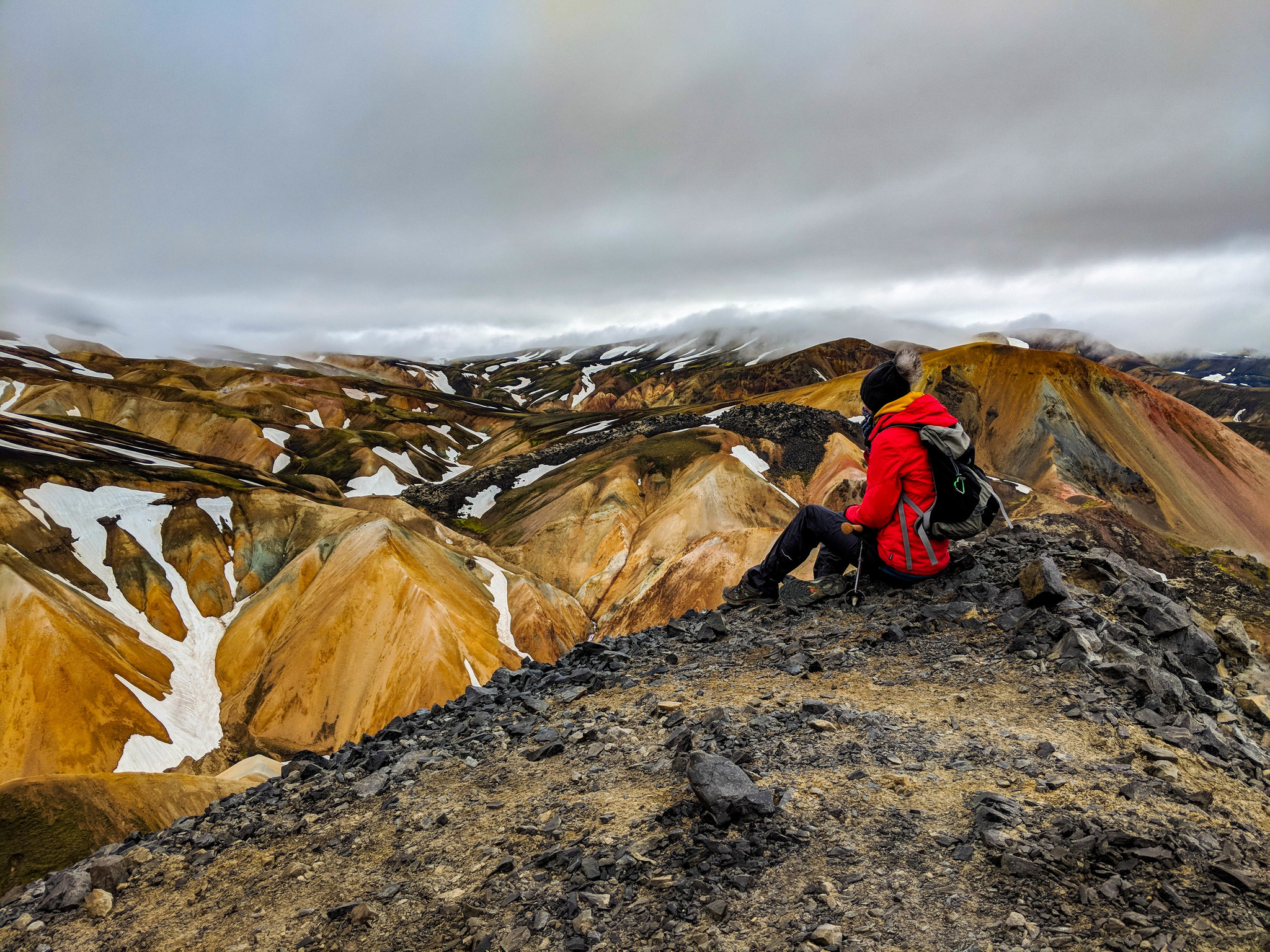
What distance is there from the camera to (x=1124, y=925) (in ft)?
11.6

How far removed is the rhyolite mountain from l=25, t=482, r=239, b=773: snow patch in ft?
0.55

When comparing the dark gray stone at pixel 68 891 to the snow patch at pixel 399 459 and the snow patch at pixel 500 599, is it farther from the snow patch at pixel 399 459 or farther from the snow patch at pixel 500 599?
the snow patch at pixel 399 459

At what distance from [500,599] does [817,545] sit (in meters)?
43.9

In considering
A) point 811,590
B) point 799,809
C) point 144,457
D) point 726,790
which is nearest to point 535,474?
point 144,457

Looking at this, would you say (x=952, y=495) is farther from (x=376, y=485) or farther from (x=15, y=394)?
(x=15, y=394)

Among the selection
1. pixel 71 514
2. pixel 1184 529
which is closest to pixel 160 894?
pixel 71 514

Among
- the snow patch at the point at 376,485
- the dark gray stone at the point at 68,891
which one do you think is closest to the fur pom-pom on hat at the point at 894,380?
the dark gray stone at the point at 68,891

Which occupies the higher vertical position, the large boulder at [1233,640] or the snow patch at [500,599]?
the large boulder at [1233,640]

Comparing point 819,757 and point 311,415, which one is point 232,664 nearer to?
point 819,757

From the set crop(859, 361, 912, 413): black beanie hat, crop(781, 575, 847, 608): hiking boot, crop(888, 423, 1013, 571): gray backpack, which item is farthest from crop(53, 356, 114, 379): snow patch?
crop(888, 423, 1013, 571): gray backpack

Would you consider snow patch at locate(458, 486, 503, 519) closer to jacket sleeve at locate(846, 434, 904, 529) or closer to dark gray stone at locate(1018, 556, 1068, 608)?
jacket sleeve at locate(846, 434, 904, 529)

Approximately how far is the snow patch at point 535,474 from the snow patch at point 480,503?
232 centimetres

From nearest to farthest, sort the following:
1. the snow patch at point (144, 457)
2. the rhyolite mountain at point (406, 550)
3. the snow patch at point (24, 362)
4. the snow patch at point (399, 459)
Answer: the rhyolite mountain at point (406, 550) < the snow patch at point (144, 457) < the snow patch at point (399, 459) < the snow patch at point (24, 362)

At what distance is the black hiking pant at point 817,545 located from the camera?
8.80 meters
